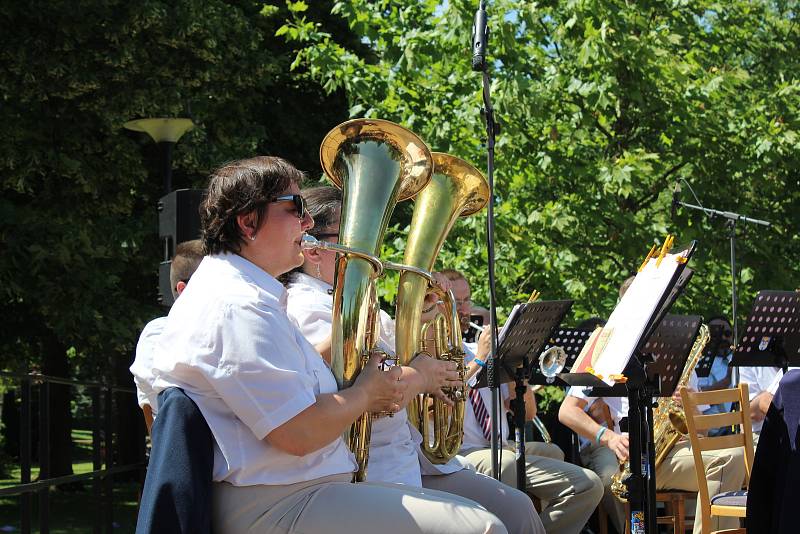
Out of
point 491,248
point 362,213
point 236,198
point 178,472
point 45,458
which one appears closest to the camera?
point 178,472

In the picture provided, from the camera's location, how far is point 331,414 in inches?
101

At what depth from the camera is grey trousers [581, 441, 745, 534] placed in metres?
6.11

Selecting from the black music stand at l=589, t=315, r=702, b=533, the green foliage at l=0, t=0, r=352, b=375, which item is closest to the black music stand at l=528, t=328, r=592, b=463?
the black music stand at l=589, t=315, r=702, b=533

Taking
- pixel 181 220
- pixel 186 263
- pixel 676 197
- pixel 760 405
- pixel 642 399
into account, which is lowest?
pixel 760 405

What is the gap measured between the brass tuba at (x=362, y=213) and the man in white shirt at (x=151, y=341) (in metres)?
0.58

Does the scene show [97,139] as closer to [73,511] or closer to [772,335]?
[73,511]

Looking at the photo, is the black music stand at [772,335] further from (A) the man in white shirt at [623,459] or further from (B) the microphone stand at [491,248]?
(B) the microphone stand at [491,248]

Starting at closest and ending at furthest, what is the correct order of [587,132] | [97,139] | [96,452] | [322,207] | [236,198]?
[236,198] → [322,207] → [96,452] → [587,132] → [97,139]

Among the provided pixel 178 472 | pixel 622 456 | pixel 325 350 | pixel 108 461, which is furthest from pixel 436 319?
pixel 108 461

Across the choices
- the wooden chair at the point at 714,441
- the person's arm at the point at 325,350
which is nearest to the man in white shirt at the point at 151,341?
the person's arm at the point at 325,350

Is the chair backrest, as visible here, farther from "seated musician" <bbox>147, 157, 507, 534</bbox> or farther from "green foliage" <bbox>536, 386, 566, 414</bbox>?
"green foliage" <bbox>536, 386, 566, 414</bbox>

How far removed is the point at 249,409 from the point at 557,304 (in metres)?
2.83

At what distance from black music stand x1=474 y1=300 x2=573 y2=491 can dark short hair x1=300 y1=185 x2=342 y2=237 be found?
4.81ft

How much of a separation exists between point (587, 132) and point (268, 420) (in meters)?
8.37
